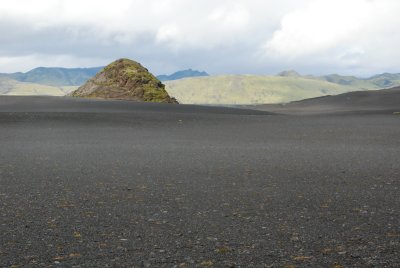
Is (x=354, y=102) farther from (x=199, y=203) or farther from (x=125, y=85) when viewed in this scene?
(x=199, y=203)

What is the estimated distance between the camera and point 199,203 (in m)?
9.17

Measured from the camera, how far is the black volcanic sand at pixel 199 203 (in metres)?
6.08

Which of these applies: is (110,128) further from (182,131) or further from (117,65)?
(117,65)

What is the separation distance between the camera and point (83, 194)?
1007cm

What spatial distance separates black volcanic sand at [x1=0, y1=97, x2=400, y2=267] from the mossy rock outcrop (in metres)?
34.7

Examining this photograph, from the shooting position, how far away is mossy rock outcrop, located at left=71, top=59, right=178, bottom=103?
183 ft

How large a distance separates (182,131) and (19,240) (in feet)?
63.5

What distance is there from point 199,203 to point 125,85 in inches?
1949

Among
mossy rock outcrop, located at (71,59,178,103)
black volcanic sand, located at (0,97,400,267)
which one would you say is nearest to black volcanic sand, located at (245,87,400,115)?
mossy rock outcrop, located at (71,59,178,103)

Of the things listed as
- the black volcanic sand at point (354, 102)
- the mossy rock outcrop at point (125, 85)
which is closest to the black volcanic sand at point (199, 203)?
the mossy rock outcrop at point (125, 85)

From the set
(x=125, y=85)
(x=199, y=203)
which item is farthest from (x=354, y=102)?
(x=199, y=203)

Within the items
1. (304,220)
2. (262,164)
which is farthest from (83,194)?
(262,164)

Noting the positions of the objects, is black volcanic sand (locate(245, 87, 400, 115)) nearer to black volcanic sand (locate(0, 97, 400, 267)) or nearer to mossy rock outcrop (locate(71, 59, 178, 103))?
mossy rock outcrop (locate(71, 59, 178, 103))

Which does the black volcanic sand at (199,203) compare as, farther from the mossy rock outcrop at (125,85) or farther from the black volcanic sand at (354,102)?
the black volcanic sand at (354,102)
